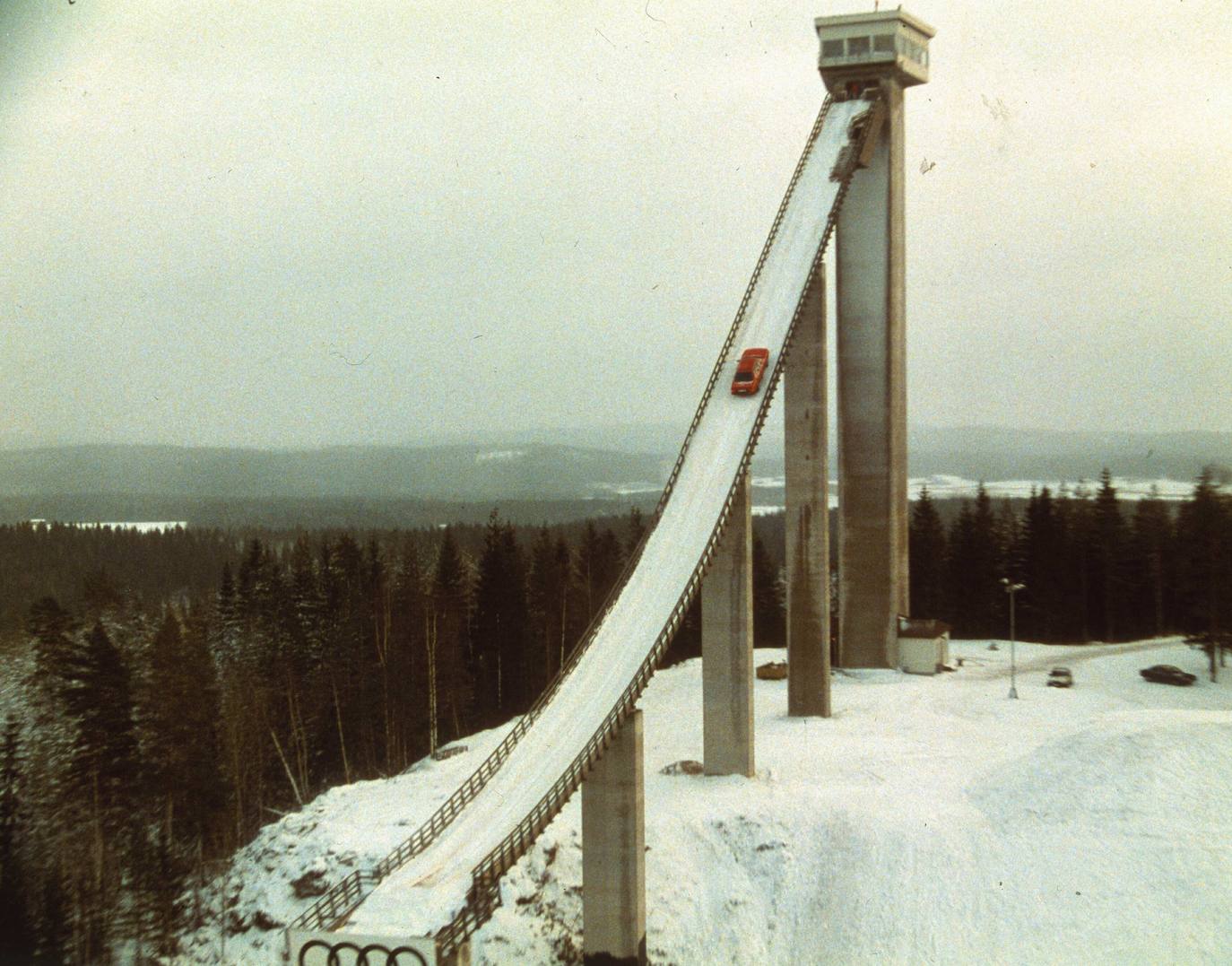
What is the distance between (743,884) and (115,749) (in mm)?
24110

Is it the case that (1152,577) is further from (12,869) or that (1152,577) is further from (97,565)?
(97,565)

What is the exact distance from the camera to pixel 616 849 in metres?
28.0

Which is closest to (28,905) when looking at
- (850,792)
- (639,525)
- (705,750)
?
(705,750)

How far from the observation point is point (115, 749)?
130 ft

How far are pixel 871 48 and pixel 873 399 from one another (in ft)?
55.5

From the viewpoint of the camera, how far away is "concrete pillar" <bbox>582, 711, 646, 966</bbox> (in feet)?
91.8

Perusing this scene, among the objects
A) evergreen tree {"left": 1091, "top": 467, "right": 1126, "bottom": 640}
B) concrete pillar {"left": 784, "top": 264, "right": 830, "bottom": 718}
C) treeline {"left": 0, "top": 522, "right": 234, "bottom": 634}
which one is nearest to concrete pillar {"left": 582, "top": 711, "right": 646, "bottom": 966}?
concrete pillar {"left": 784, "top": 264, "right": 830, "bottom": 718}

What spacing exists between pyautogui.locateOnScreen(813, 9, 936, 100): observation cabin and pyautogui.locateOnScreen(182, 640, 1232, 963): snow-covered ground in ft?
104

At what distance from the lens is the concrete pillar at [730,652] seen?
35875mm

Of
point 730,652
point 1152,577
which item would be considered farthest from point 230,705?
point 1152,577

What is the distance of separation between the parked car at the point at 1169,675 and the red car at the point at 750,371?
2457cm

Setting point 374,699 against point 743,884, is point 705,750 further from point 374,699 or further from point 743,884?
point 374,699

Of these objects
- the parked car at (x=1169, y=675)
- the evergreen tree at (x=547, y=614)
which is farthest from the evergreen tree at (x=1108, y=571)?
the evergreen tree at (x=547, y=614)

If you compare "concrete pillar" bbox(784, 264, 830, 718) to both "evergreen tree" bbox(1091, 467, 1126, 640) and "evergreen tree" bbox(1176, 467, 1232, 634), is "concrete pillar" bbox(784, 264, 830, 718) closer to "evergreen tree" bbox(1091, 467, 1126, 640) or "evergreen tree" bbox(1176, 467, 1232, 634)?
"evergreen tree" bbox(1176, 467, 1232, 634)
